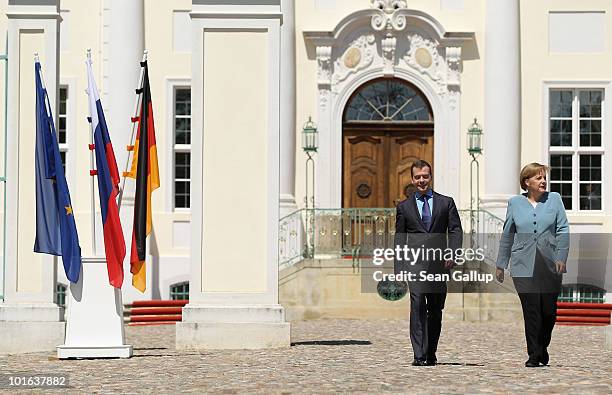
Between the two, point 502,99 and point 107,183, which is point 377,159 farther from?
point 107,183

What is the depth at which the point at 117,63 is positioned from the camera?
24.4 meters

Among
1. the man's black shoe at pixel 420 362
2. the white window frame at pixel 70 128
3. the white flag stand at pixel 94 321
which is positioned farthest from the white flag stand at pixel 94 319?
the white window frame at pixel 70 128

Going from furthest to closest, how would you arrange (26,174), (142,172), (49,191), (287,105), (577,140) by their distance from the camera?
(577,140) → (287,105) → (26,174) → (49,191) → (142,172)

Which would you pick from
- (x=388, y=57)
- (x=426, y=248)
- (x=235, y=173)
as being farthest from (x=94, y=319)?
(x=388, y=57)

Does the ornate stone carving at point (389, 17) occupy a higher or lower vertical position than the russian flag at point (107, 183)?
higher

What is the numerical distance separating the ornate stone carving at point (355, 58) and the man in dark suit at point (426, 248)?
42.3 feet

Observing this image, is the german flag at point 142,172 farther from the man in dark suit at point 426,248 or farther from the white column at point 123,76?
the white column at point 123,76

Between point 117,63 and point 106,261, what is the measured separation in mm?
10745

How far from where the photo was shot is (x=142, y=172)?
14.8m

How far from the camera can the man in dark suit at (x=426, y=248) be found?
40.7 feet

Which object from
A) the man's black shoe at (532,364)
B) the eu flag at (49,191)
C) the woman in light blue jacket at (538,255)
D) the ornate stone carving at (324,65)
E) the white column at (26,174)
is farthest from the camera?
the ornate stone carving at (324,65)

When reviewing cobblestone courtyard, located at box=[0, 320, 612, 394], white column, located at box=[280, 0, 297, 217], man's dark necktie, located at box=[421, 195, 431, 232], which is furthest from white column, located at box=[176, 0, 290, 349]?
white column, located at box=[280, 0, 297, 217]

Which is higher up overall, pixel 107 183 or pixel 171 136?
pixel 171 136

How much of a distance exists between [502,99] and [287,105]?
12.8 ft
